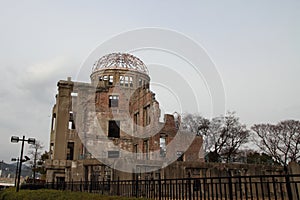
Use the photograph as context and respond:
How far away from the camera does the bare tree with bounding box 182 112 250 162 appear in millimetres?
47875

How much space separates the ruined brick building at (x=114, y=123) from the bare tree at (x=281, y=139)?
1167cm

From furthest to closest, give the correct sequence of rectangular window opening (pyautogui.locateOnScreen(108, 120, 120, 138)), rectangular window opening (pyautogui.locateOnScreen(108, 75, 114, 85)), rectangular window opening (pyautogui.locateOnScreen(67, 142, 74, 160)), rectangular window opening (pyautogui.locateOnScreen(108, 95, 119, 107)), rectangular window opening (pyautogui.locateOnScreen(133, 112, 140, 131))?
rectangular window opening (pyautogui.locateOnScreen(108, 75, 114, 85)), rectangular window opening (pyautogui.locateOnScreen(108, 95, 119, 107)), rectangular window opening (pyautogui.locateOnScreen(108, 120, 120, 138)), rectangular window opening (pyautogui.locateOnScreen(133, 112, 140, 131)), rectangular window opening (pyautogui.locateOnScreen(67, 142, 74, 160))

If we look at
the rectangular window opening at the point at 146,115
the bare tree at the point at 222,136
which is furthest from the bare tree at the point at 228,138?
the rectangular window opening at the point at 146,115

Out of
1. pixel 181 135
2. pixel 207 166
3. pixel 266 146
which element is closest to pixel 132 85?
pixel 181 135

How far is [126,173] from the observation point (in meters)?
23.1

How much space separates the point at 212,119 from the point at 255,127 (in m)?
7.22

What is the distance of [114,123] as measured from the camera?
45000 mm

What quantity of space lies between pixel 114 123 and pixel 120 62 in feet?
32.2

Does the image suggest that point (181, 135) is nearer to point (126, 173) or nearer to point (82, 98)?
point (82, 98)

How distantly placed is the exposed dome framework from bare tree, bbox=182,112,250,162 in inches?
578

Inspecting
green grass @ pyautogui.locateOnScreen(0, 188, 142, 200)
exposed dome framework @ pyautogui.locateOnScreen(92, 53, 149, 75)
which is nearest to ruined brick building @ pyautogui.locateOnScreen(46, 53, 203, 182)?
exposed dome framework @ pyautogui.locateOnScreen(92, 53, 149, 75)

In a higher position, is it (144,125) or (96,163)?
(144,125)

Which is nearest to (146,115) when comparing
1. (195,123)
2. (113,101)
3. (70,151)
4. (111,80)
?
(113,101)

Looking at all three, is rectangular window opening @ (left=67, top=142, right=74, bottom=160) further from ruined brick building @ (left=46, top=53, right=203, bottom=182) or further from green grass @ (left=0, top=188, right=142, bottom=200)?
green grass @ (left=0, top=188, right=142, bottom=200)
